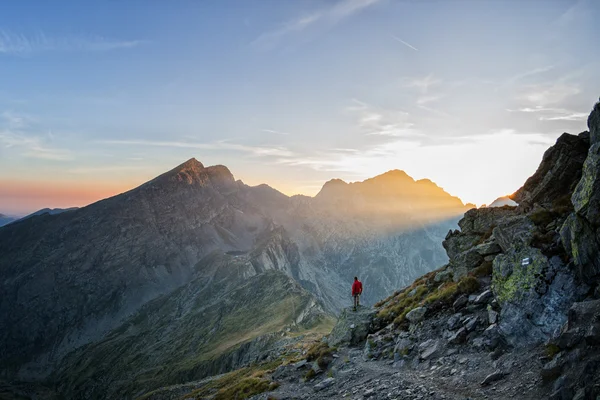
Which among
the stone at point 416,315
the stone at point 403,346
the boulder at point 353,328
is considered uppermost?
the stone at point 416,315

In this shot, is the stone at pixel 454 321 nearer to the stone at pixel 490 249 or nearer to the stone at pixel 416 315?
the stone at pixel 416 315

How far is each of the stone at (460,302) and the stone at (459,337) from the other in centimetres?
339

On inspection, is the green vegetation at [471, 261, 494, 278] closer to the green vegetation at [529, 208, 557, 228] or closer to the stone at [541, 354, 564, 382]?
the green vegetation at [529, 208, 557, 228]

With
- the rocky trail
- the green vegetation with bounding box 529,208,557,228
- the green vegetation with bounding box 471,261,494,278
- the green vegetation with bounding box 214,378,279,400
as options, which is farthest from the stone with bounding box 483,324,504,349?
the green vegetation with bounding box 214,378,279,400

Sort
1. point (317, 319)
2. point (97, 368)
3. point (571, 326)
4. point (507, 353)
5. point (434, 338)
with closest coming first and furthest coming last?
1. point (571, 326)
2. point (507, 353)
3. point (434, 338)
4. point (317, 319)
5. point (97, 368)

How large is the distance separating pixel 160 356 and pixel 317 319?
90.4m

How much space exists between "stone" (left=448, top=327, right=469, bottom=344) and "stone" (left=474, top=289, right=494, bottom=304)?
2.80m

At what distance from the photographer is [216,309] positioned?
189 m

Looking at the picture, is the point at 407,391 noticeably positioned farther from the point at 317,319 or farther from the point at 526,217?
the point at 317,319

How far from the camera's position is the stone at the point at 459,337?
21.1 meters

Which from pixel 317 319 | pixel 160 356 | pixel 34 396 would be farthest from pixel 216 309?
pixel 34 396

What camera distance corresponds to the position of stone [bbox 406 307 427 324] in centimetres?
2672

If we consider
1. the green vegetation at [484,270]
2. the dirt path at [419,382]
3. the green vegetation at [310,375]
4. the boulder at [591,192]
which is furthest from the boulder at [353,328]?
the boulder at [591,192]

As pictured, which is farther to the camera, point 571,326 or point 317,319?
point 317,319
